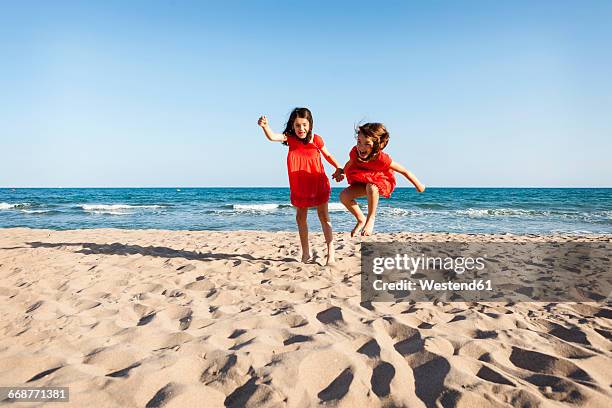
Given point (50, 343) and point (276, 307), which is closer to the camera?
point (50, 343)

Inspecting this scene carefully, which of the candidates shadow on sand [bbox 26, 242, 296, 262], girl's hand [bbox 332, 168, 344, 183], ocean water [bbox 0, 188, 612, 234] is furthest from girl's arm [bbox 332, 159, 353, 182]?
ocean water [bbox 0, 188, 612, 234]

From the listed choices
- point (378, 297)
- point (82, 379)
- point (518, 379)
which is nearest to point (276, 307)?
point (378, 297)

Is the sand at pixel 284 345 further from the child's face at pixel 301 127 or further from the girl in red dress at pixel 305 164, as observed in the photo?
the child's face at pixel 301 127

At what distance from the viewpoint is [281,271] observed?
450cm

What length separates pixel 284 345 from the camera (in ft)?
7.90

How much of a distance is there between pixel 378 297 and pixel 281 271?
138 cm

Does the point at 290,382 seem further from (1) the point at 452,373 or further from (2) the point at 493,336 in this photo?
(2) the point at 493,336

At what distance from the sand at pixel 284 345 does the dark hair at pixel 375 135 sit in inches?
58.9

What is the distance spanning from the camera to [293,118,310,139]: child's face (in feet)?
15.0

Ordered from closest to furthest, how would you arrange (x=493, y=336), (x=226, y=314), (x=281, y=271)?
(x=493, y=336), (x=226, y=314), (x=281, y=271)

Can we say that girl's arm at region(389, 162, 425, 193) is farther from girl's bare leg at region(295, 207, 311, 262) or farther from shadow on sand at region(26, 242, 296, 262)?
shadow on sand at region(26, 242, 296, 262)

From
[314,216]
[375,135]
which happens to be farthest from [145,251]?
[314,216]

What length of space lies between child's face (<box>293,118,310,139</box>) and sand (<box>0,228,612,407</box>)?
5.60 ft

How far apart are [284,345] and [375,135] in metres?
2.72
